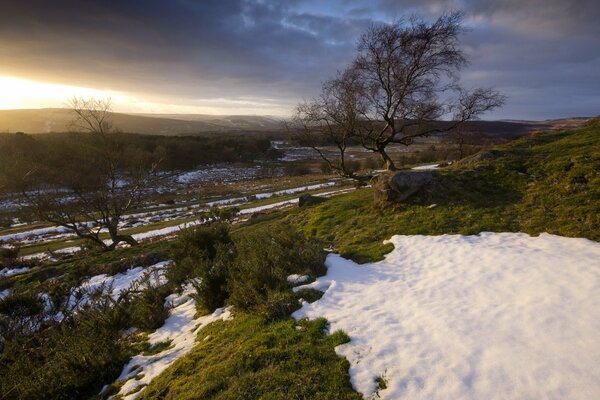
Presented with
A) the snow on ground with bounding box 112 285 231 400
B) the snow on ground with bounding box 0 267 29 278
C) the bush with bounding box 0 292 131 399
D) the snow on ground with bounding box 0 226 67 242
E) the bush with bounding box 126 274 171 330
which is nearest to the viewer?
the bush with bounding box 0 292 131 399

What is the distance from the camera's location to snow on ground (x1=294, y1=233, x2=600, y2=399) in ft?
13.3

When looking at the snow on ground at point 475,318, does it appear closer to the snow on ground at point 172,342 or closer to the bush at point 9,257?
the snow on ground at point 172,342

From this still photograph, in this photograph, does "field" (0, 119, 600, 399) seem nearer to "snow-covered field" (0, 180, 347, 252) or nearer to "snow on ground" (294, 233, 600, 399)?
"snow on ground" (294, 233, 600, 399)

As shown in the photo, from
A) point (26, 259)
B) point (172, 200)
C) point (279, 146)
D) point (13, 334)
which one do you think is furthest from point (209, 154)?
point (13, 334)

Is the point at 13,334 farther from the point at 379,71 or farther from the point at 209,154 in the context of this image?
the point at 209,154

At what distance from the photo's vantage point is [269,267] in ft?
26.8

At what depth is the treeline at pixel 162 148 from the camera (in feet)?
153

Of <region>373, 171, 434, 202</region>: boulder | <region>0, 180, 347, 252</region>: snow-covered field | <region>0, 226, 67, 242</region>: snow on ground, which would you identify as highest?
<region>373, 171, 434, 202</region>: boulder

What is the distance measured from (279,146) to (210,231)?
8863cm

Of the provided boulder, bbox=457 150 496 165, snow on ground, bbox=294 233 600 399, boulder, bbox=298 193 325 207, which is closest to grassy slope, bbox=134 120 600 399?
boulder, bbox=457 150 496 165

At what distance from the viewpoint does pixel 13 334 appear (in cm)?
793

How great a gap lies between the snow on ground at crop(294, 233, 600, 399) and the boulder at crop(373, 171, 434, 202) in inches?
161

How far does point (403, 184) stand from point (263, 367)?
9.43 metres

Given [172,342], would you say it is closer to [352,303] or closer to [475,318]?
[352,303]
